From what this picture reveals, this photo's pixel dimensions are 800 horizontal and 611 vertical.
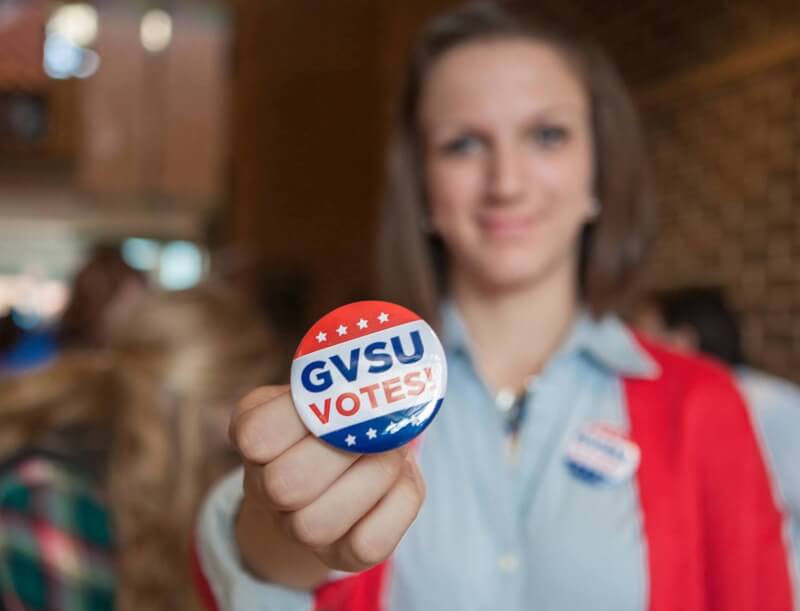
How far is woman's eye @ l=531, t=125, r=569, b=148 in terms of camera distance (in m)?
1.13

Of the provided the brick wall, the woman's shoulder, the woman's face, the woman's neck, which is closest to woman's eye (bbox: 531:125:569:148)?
the woman's face

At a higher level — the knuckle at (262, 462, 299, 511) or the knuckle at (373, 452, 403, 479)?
the knuckle at (373, 452, 403, 479)

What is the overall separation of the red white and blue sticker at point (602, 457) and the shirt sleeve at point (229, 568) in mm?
398

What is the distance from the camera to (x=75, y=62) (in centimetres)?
473

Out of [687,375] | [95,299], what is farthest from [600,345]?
[95,299]

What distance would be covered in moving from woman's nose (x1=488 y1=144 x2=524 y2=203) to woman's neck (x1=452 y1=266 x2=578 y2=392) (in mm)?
148

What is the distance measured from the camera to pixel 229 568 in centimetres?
79

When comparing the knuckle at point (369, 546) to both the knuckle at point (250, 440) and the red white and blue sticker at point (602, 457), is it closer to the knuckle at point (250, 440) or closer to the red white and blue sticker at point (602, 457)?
the knuckle at point (250, 440)

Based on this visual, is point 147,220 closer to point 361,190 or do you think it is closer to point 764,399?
point 361,190

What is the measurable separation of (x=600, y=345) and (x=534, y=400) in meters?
0.14

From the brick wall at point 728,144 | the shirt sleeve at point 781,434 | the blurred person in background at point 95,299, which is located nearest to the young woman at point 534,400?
the shirt sleeve at point 781,434

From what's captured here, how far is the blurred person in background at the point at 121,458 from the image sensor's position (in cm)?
125

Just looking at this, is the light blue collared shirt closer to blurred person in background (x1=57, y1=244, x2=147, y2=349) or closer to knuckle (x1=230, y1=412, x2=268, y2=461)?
knuckle (x1=230, y1=412, x2=268, y2=461)

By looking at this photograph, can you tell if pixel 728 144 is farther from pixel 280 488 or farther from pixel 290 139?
pixel 290 139
